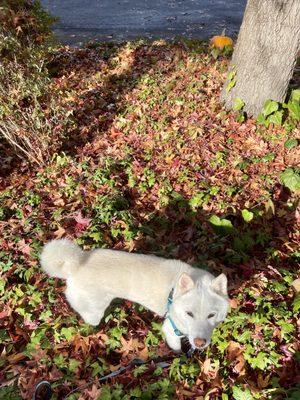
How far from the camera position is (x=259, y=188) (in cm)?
552

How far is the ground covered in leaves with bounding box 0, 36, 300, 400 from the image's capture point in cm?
358

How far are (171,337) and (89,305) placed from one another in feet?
3.06

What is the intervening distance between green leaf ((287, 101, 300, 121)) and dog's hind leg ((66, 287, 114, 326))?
4465mm

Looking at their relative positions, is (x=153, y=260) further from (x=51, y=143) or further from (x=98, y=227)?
(x=51, y=143)

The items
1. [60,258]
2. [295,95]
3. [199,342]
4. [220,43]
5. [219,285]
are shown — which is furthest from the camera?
[220,43]

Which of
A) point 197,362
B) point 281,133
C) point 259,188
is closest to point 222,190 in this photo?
point 259,188

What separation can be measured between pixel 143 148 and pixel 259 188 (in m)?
2.27

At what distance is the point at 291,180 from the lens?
17.4ft

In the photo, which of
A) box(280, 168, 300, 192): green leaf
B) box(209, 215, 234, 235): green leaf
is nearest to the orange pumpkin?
box(280, 168, 300, 192): green leaf

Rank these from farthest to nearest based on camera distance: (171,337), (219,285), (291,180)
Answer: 1. (291,180)
2. (171,337)
3. (219,285)

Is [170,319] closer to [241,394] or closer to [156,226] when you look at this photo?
[241,394]

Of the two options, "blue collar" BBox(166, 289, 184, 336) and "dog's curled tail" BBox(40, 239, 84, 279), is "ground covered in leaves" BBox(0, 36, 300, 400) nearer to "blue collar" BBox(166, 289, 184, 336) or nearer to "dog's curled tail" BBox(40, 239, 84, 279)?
"blue collar" BBox(166, 289, 184, 336)

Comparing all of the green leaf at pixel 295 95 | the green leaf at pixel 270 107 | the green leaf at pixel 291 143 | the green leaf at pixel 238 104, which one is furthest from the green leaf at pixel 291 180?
the green leaf at pixel 238 104

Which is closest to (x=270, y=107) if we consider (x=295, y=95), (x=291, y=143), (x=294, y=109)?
(x=294, y=109)
